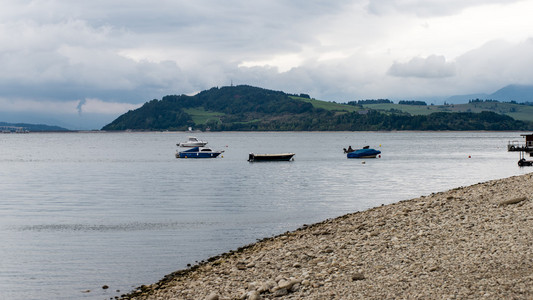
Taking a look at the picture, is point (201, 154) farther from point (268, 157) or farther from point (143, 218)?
Answer: point (143, 218)

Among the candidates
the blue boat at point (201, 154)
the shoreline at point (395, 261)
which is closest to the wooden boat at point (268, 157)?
the blue boat at point (201, 154)

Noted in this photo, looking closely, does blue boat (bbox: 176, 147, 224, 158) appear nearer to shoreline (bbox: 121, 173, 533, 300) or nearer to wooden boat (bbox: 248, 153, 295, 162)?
wooden boat (bbox: 248, 153, 295, 162)

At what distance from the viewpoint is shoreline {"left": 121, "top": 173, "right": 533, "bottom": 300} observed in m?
13.9

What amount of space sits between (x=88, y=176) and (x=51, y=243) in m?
49.8

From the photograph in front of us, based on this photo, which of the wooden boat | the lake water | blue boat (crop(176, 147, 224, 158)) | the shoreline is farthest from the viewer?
blue boat (crop(176, 147, 224, 158))

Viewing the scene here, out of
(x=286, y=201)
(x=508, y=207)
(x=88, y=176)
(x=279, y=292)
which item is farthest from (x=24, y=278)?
(x=88, y=176)

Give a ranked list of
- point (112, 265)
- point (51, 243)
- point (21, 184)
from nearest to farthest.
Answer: point (112, 265) < point (51, 243) < point (21, 184)

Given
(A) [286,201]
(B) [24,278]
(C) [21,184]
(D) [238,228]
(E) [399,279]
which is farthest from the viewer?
(C) [21,184]

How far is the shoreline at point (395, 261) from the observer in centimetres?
1386

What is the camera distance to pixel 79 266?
23.3 metres

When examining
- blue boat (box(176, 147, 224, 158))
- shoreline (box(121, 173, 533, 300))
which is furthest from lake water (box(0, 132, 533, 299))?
blue boat (box(176, 147, 224, 158))

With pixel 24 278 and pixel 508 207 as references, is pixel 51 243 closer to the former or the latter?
pixel 24 278

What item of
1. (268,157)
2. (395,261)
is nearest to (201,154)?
(268,157)

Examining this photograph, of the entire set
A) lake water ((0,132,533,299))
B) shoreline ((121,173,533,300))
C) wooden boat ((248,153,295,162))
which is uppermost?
shoreline ((121,173,533,300))
